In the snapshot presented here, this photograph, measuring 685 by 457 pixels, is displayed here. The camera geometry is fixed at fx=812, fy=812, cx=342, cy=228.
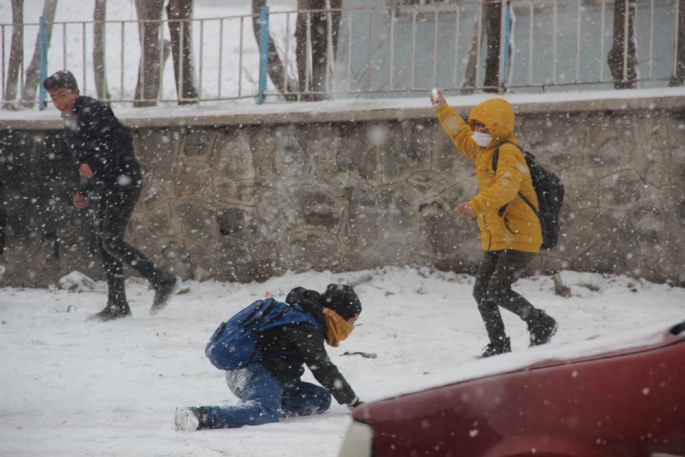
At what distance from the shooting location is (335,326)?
137 inches

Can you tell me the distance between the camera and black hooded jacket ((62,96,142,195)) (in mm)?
5918

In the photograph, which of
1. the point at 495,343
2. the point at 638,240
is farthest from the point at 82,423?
the point at 638,240

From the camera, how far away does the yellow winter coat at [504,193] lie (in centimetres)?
428

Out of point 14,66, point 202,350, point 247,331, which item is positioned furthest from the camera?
point 14,66

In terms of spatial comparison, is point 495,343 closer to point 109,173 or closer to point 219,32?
point 109,173

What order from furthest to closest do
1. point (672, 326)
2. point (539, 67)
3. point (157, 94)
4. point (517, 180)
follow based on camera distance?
1. point (539, 67)
2. point (157, 94)
3. point (517, 180)
4. point (672, 326)

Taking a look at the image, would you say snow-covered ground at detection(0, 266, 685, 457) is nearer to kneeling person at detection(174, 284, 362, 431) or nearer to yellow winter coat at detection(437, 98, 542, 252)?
kneeling person at detection(174, 284, 362, 431)

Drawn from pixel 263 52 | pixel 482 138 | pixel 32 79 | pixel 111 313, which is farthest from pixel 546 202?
pixel 32 79

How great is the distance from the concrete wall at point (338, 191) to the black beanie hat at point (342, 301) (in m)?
3.27

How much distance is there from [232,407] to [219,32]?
5.18 m

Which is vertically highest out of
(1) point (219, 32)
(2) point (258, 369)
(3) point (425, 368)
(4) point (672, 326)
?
(1) point (219, 32)

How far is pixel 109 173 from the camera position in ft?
19.6

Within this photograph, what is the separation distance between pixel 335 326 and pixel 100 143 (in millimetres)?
3201

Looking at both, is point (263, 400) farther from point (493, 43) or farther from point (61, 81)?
point (493, 43)
